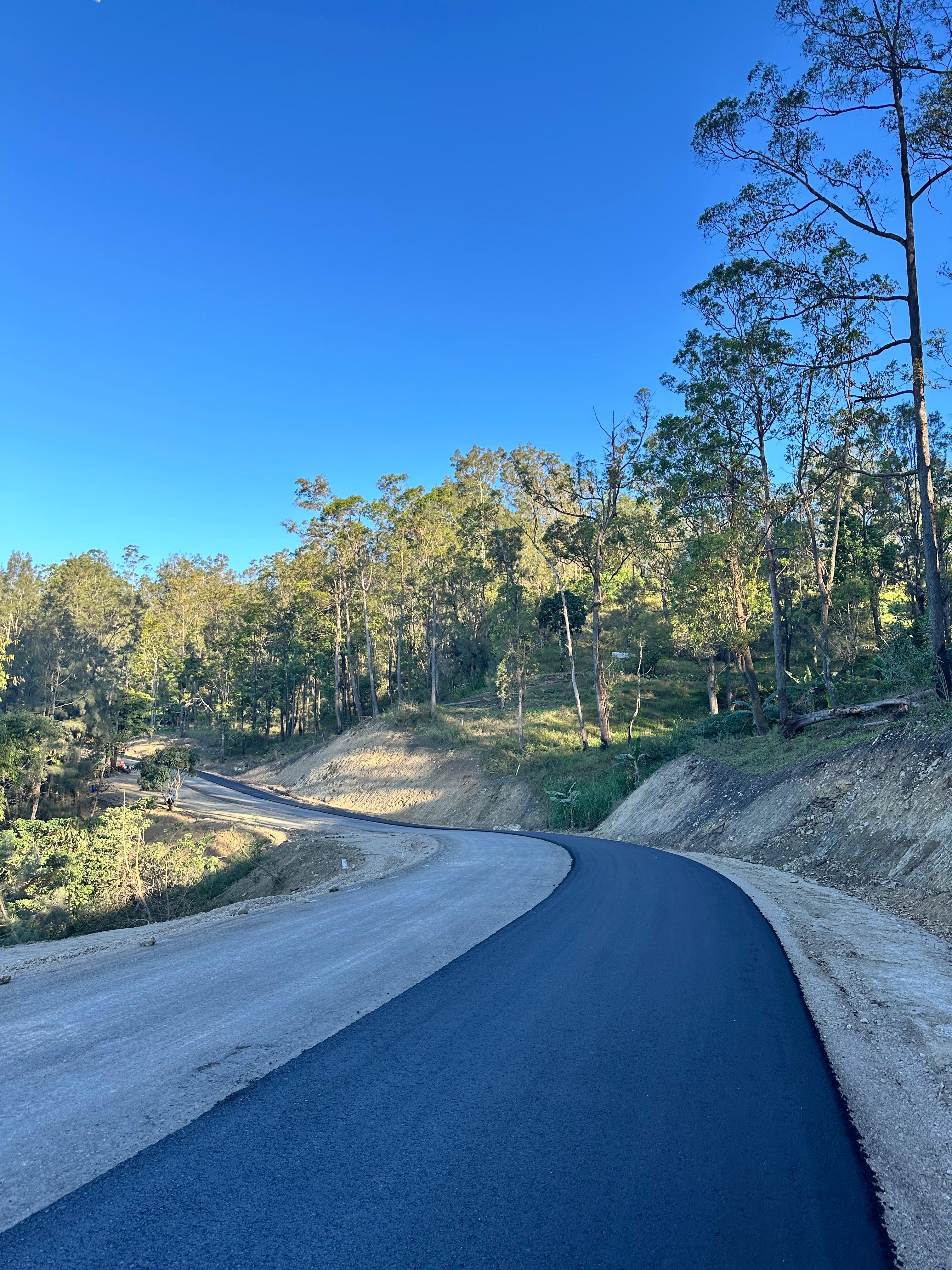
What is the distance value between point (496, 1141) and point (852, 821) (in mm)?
12842

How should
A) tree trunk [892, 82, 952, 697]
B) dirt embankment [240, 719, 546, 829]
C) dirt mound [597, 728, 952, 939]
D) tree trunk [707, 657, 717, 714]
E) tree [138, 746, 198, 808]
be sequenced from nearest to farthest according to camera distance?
A: dirt mound [597, 728, 952, 939] → tree trunk [892, 82, 952, 697] → dirt embankment [240, 719, 546, 829] → tree [138, 746, 198, 808] → tree trunk [707, 657, 717, 714]

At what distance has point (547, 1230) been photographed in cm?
237

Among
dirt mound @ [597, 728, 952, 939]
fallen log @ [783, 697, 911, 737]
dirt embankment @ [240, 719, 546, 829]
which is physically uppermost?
fallen log @ [783, 697, 911, 737]

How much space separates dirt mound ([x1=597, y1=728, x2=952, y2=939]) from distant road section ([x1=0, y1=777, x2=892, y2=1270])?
18.0 ft

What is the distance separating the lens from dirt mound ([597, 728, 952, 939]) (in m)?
10.2

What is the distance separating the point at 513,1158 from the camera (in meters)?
2.83

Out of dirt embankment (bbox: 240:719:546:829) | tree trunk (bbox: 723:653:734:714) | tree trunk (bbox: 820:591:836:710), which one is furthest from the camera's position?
tree trunk (bbox: 723:653:734:714)

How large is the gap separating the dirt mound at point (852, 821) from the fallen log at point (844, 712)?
6.32ft

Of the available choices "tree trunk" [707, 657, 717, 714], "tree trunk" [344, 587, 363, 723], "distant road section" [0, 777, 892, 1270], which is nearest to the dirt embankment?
"tree trunk" [344, 587, 363, 723]

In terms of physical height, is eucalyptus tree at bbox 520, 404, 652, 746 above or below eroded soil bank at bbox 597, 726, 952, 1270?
above

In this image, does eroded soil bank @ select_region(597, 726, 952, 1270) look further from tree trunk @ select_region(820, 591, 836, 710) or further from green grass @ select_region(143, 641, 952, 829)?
tree trunk @ select_region(820, 591, 836, 710)

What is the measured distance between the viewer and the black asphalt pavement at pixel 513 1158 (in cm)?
229

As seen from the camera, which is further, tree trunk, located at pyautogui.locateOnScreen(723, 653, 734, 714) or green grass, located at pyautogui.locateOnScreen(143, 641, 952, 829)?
tree trunk, located at pyautogui.locateOnScreen(723, 653, 734, 714)

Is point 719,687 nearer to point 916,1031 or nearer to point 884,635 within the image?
point 884,635
